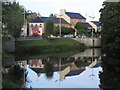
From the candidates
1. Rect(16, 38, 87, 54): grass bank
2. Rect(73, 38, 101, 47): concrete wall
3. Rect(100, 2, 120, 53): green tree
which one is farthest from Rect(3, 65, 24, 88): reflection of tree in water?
Rect(73, 38, 101, 47): concrete wall

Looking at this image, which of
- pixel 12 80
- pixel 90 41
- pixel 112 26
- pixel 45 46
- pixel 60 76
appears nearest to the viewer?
pixel 12 80

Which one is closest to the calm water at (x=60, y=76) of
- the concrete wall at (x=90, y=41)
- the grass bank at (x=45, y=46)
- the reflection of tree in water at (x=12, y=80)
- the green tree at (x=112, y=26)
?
the reflection of tree in water at (x=12, y=80)

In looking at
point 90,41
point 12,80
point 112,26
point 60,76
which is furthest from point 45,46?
point 12,80

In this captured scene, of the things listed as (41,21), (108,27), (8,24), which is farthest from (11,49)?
(41,21)

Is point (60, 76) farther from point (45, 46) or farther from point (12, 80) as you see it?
point (45, 46)

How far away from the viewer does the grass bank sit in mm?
53875

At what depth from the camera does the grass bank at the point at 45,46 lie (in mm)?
53875

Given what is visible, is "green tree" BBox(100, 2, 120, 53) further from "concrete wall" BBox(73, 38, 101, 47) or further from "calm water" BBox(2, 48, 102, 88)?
"concrete wall" BBox(73, 38, 101, 47)

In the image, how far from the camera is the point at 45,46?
Result: 2322 inches

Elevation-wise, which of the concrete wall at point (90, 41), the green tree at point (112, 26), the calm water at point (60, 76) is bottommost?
the calm water at point (60, 76)

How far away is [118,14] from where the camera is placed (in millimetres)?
42469

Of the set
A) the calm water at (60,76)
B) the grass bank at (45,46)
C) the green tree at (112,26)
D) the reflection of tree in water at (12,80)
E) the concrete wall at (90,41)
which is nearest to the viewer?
the reflection of tree in water at (12,80)

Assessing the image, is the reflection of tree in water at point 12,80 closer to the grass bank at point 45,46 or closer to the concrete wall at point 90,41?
the grass bank at point 45,46

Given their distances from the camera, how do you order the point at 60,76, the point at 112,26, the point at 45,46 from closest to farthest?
the point at 60,76, the point at 112,26, the point at 45,46
